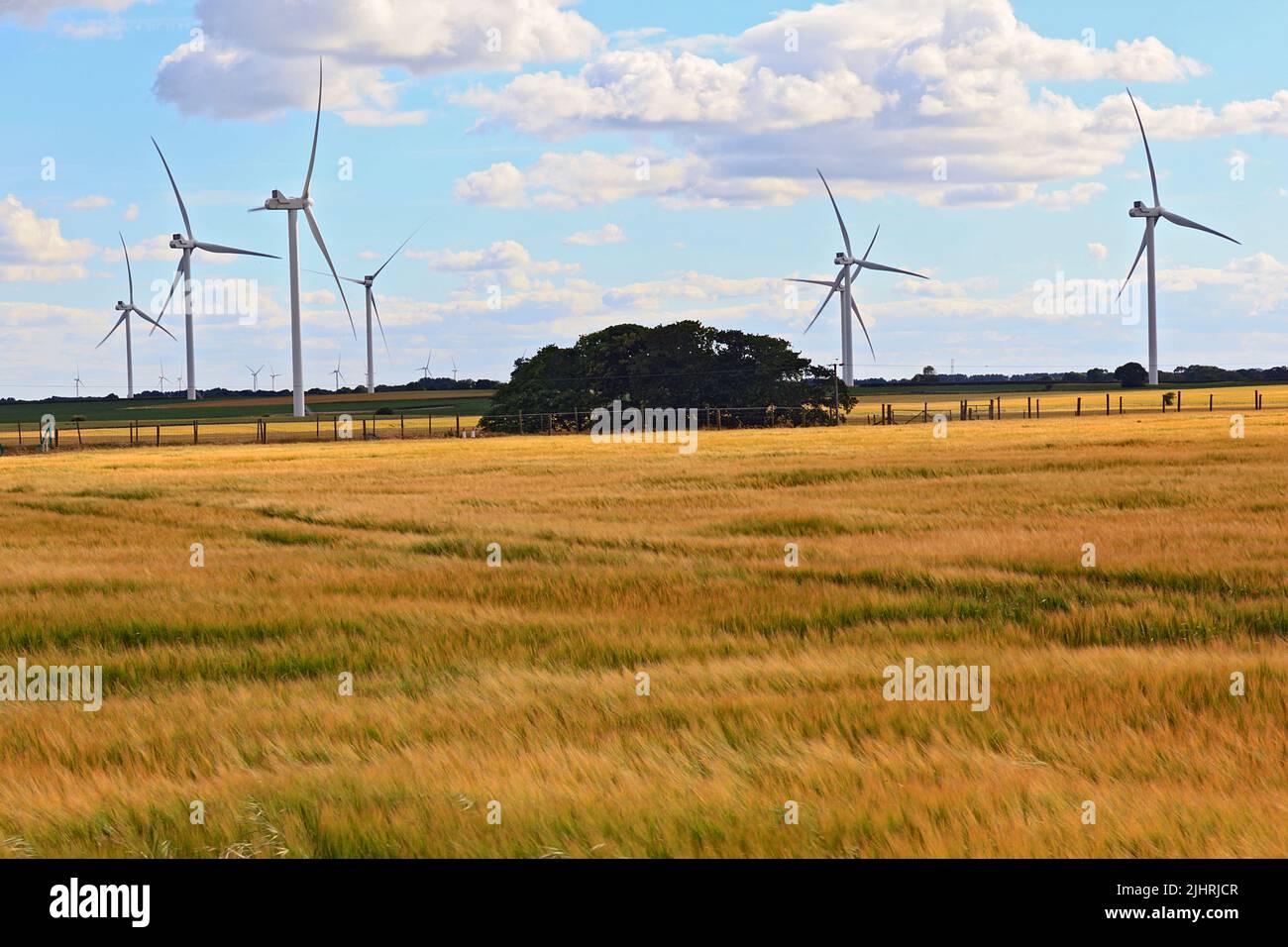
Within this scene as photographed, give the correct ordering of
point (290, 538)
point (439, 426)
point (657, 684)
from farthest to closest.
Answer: point (439, 426), point (290, 538), point (657, 684)

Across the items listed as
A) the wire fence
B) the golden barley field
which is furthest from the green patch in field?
the wire fence

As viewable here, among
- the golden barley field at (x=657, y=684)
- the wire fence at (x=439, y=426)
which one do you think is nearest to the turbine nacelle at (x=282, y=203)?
the wire fence at (x=439, y=426)

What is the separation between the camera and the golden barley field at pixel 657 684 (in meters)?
8.34

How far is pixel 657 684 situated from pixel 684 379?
330ft

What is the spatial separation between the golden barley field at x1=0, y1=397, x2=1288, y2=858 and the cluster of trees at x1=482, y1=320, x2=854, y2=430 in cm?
7665

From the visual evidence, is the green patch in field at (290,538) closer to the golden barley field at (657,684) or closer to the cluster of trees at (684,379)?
the golden barley field at (657,684)

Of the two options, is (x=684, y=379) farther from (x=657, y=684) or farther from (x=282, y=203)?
(x=657, y=684)

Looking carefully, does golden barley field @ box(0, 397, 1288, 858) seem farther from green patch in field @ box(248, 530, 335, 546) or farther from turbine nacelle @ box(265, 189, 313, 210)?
turbine nacelle @ box(265, 189, 313, 210)

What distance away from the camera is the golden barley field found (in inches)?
328

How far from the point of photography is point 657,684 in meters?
13.0

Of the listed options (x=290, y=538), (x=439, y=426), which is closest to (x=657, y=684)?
(x=290, y=538)
